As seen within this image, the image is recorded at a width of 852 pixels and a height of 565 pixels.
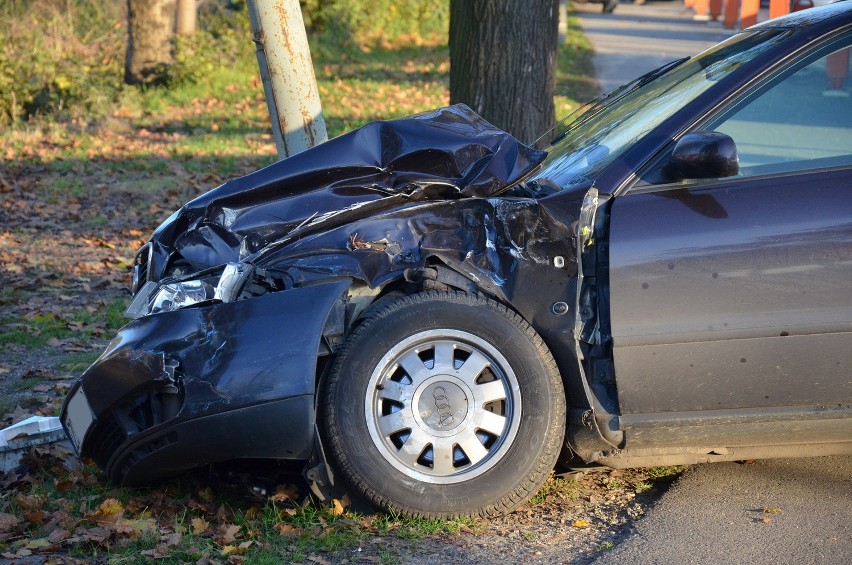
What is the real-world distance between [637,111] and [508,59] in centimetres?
313

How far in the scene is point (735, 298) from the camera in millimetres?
3639

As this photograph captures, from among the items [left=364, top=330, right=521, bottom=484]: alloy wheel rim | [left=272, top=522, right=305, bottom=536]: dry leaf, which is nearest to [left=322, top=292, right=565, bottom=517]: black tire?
[left=364, top=330, right=521, bottom=484]: alloy wheel rim

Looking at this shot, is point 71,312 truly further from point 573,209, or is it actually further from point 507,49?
point 573,209

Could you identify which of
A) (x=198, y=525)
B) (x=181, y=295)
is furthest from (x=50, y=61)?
(x=198, y=525)

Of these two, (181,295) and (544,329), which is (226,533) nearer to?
(181,295)

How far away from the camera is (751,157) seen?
383cm

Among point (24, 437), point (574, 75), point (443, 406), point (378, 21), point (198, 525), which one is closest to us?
point (443, 406)

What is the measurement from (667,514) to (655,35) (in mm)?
20813

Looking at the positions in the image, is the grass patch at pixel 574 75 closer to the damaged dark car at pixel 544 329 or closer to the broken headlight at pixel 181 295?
the damaged dark car at pixel 544 329

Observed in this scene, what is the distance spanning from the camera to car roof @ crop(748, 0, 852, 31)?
153 inches

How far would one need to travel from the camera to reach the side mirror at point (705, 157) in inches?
143

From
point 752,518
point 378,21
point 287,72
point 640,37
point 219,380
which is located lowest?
point 752,518

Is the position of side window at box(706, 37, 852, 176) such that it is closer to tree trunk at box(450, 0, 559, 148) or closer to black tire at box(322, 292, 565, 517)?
black tire at box(322, 292, 565, 517)

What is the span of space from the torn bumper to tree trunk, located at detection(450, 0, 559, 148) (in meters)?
4.01
